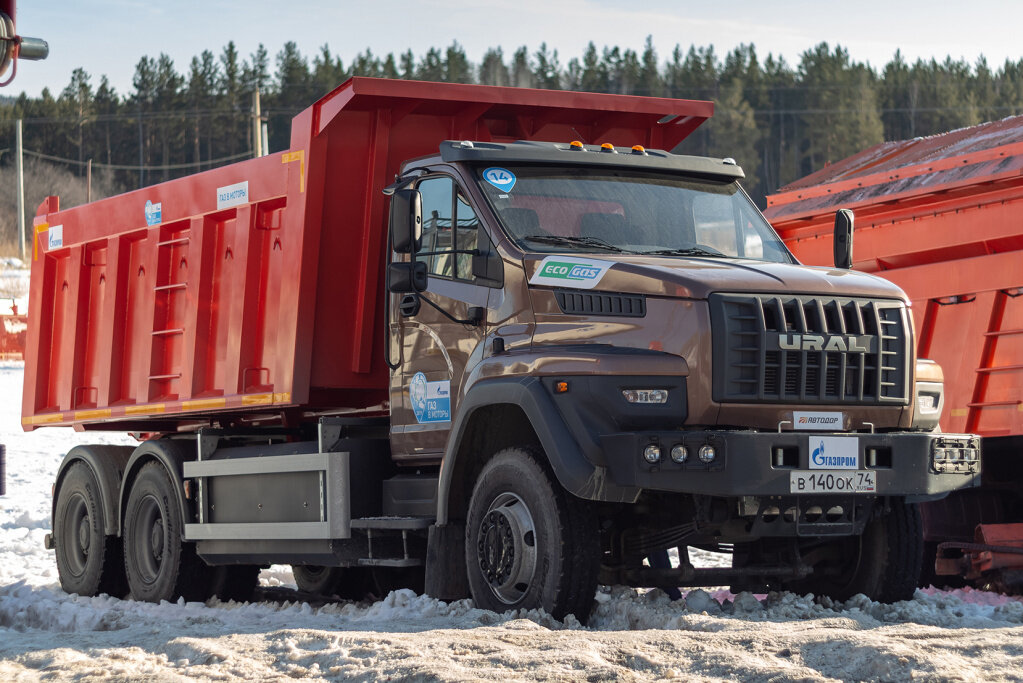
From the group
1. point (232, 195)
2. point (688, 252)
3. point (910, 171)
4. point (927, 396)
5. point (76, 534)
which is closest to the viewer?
point (927, 396)

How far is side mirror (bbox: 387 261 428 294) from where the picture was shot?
27.2ft

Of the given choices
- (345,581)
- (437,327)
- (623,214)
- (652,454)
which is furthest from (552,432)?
(345,581)

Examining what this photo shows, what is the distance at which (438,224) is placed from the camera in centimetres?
844

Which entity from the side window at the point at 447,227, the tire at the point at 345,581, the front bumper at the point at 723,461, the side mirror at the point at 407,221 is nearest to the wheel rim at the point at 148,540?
the tire at the point at 345,581

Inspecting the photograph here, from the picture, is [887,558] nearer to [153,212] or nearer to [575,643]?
[575,643]

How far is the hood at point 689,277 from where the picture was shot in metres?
7.25

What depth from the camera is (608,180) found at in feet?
27.9

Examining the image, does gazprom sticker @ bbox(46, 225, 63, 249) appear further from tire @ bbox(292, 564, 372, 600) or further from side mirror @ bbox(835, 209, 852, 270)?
side mirror @ bbox(835, 209, 852, 270)

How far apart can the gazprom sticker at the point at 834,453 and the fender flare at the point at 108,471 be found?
20.5 feet

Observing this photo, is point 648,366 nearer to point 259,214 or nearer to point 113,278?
point 259,214

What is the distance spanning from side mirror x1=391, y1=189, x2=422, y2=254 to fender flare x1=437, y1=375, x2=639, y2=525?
0.92m

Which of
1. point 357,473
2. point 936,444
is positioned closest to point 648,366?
point 936,444

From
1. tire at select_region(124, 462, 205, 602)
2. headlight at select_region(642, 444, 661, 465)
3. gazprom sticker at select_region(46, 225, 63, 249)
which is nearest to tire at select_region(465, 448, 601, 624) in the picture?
headlight at select_region(642, 444, 661, 465)

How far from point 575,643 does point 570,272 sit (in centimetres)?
216
